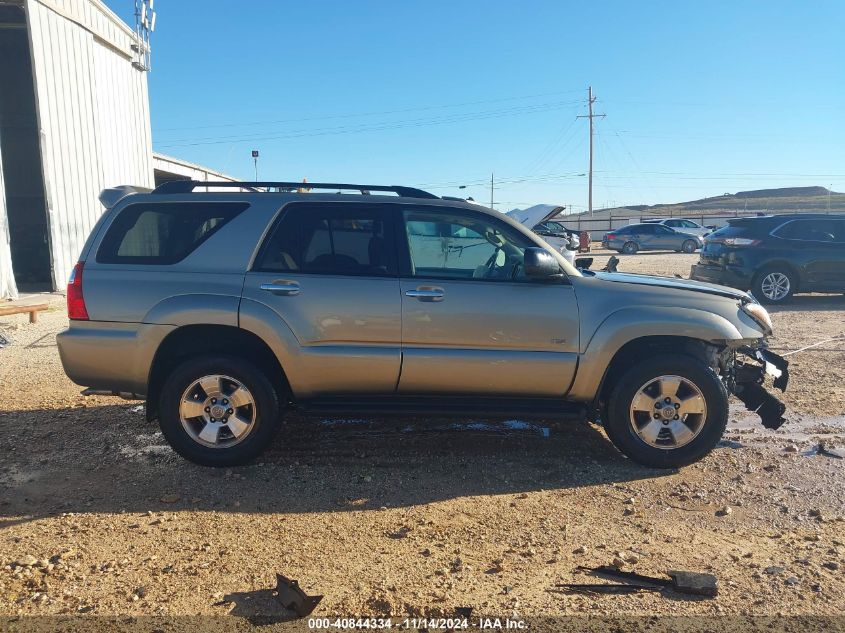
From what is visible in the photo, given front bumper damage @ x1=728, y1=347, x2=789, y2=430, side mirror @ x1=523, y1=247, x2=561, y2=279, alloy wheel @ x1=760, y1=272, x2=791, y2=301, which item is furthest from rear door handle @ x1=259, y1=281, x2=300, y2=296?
alloy wheel @ x1=760, y1=272, x2=791, y2=301

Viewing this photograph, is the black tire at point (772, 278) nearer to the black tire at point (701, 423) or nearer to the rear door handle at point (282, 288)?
the black tire at point (701, 423)

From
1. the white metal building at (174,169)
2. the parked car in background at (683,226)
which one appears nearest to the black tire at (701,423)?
the white metal building at (174,169)

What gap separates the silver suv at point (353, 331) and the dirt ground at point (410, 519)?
0.42 m

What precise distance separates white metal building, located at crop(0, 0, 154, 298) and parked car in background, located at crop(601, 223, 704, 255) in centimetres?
2380

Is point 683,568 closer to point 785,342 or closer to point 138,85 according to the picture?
point 785,342

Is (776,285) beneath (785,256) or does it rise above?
beneath

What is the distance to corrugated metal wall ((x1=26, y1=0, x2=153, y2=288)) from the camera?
13.4m

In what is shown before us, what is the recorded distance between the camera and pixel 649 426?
175 inches

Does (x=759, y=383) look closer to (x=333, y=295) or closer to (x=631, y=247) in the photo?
(x=333, y=295)

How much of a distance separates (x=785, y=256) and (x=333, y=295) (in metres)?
10.4

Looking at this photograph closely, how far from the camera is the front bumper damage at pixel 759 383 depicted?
477 cm

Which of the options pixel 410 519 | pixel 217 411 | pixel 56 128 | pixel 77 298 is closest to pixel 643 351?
pixel 410 519

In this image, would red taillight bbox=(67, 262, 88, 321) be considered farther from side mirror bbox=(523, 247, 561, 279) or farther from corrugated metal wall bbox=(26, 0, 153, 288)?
corrugated metal wall bbox=(26, 0, 153, 288)

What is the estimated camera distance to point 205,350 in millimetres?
4477
